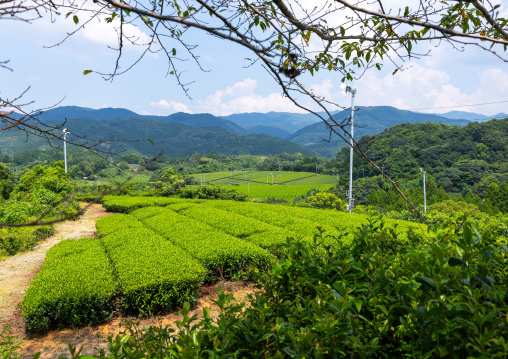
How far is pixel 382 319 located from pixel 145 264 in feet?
14.9

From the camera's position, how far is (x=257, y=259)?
18.6 feet

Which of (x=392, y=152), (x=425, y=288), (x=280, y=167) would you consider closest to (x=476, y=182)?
(x=392, y=152)

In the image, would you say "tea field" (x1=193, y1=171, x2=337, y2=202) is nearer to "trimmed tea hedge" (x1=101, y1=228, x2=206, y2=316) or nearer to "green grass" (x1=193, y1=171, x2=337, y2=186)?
"green grass" (x1=193, y1=171, x2=337, y2=186)

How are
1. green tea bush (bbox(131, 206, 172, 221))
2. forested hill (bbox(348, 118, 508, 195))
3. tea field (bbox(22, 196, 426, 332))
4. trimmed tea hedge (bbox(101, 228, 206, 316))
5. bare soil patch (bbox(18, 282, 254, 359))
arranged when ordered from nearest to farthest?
bare soil patch (bbox(18, 282, 254, 359))
tea field (bbox(22, 196, 426, 332))
trimmed tea hedge (bbox(101, 228, 206, 316))
green tea bush (bbox(131, 206, 172, 221))
forested hill (bbox(348, 118, 508, 195))

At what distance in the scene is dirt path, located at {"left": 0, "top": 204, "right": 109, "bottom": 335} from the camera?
4.44 metres

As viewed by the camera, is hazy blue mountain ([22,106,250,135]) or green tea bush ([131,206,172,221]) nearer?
green tea bush ([131,206,172,221])

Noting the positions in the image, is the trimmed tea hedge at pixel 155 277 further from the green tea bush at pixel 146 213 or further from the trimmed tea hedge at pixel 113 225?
the green tea bush at pixel 146 213

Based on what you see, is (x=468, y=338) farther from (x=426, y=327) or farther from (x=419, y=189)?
(x=419, y=189)

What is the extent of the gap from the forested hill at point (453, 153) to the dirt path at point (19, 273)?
35.0 metres

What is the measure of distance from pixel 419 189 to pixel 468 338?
3972 centimetres

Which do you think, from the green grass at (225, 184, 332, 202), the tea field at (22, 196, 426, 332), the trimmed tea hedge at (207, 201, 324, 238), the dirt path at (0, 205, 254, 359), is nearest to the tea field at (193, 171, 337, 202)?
the green grass at (225, 184, 332, 202)

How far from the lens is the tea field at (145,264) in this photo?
412 cm

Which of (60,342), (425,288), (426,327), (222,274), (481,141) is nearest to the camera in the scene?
(426,327)

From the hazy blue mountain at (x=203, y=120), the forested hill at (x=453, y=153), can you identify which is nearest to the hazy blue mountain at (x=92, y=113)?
the hazy blue mountain at (x=203, y=120)
